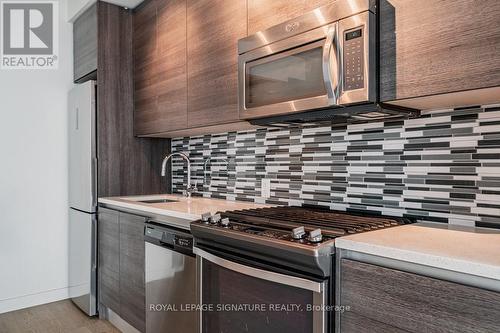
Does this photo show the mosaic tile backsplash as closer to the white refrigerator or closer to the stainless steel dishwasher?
the stainless steel dishwasher

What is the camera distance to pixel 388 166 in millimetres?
1723

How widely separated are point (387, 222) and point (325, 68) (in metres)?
0.64

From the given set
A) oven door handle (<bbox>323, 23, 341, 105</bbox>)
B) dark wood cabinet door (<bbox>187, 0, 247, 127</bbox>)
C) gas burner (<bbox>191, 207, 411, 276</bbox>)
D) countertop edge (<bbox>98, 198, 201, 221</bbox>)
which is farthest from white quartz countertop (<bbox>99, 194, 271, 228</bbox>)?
oven door handle (<bbox>323, 23, 341, 105</bbox>)

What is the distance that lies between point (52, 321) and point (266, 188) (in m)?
1.97

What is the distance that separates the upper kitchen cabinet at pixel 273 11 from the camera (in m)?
1.65

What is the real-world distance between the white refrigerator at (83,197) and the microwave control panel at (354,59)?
2115 mm

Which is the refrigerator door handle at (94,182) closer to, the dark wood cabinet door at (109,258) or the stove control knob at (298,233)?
the dark wood cabinet door at (109,258)

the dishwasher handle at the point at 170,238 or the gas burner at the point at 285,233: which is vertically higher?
the gas burner at the point at 285,233

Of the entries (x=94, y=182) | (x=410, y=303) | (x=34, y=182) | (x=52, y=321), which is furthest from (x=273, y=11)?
(x=52, y=321)

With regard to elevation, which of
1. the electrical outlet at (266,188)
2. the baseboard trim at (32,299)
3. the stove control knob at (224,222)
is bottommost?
the baseboard trim at (32,299)

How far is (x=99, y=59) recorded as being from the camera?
2.91 meters

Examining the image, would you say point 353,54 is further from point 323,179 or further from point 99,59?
point 99,59

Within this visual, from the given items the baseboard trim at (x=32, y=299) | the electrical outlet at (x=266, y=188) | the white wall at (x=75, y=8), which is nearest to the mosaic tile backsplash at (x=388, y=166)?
the electrical outlet at (x=266, y=188)

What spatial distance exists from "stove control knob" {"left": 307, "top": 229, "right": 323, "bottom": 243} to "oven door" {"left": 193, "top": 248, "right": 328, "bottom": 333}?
0.42 feet
